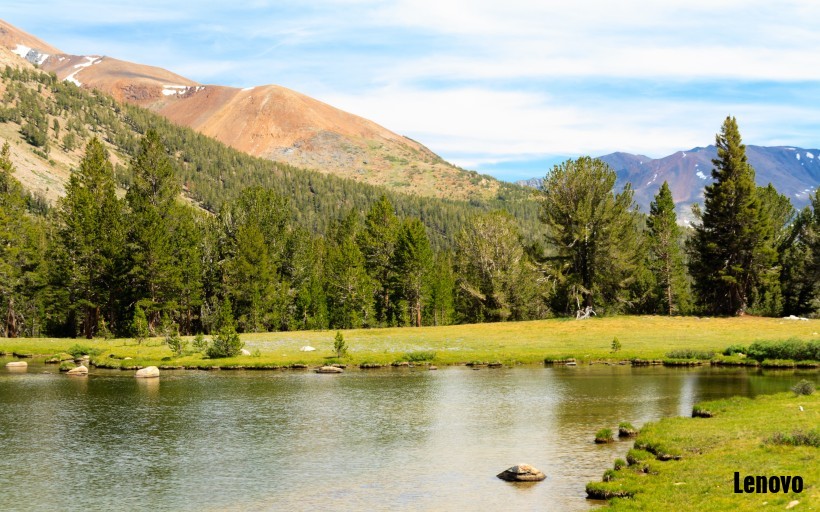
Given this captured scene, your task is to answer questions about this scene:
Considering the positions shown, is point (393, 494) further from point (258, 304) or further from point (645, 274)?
point (645, 274)

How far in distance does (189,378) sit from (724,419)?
49.1 m

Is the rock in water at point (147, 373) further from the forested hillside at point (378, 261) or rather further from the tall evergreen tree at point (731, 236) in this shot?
the tall evergreen tree at point (731, 236)

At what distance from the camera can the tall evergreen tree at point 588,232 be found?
331ft

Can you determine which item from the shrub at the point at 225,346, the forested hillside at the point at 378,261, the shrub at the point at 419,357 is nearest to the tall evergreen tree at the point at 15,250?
the forested hillside at the point at 378,261

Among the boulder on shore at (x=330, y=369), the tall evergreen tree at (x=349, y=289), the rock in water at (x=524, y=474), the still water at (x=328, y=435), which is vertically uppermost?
the tall evergreen tree at (x=349, y=289)

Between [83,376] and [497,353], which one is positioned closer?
[83,376]

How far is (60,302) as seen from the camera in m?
104

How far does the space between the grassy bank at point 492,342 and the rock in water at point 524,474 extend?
45733 mm

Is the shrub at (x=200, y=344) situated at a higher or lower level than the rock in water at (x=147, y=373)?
higher

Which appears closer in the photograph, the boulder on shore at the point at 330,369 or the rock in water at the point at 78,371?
the rock in water at the point at 78,371

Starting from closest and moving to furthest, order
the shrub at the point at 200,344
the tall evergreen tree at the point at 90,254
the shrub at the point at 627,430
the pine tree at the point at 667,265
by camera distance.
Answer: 1. the shrub at the point at 627,430
2. the shrub at the point at 200,344
3. the tall evergreen tree at the point at 90,254
4. the pine tree at the point at 667,265

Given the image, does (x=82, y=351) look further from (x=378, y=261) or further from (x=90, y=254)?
(x=378, y=261)

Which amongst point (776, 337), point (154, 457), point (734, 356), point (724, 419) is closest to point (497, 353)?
point (734, 356)

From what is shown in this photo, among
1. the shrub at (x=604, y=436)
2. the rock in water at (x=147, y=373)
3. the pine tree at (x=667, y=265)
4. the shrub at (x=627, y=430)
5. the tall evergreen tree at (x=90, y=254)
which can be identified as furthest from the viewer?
the pine tree at (x=667, y=265)
